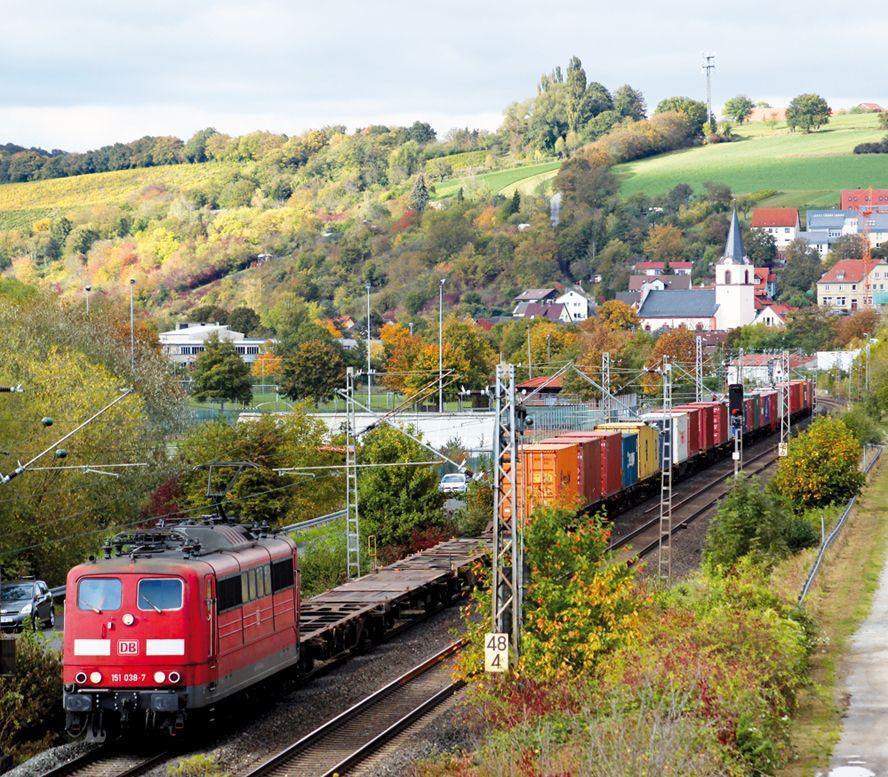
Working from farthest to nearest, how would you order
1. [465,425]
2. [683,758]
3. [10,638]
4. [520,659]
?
[465,425] < [520,659] < [10,638] < [683,758]

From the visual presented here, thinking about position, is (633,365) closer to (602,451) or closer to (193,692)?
(602,451)

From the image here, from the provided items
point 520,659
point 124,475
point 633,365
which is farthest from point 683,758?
point 633,365

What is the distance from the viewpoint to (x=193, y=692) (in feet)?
68.6

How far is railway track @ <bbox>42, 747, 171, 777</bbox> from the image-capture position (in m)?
20.2

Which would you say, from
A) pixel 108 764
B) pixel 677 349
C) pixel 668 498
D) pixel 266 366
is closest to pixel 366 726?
pixel 108 764

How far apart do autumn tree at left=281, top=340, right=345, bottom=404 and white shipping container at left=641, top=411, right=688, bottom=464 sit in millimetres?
41697

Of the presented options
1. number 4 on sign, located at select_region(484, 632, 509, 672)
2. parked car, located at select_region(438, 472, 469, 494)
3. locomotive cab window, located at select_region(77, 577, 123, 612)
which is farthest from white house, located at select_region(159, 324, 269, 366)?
number 4 on sign, located at select_region(484, 632, 509, 672)

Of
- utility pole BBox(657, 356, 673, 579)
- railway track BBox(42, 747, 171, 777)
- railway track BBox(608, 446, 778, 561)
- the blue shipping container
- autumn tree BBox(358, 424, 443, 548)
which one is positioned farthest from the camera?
the blue shipping container

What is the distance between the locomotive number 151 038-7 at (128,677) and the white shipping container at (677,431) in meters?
42.1

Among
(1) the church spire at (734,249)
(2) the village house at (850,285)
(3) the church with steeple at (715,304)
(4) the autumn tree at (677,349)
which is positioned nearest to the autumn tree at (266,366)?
(4) the autumn tree at (677,349)

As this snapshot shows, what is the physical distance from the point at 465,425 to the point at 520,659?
153 feet

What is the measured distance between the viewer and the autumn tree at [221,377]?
326 feet

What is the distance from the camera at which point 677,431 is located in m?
62.9

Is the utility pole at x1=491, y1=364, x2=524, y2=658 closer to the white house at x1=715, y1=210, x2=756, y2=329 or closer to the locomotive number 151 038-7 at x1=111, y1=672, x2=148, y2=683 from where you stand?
the locomotive number 151 038-7 at x1=111, y1=672, x2=148, y2=683
